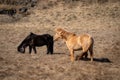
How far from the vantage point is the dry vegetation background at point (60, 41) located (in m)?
13.5

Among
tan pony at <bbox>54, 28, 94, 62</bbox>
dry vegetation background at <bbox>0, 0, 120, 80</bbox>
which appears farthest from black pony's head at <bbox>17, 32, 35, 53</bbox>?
tan pony at <bbox>54, 28, 94, 62</bbox>

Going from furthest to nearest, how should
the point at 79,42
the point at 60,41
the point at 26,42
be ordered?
the point at 60,41
the point at 26,42
the point at 79,42

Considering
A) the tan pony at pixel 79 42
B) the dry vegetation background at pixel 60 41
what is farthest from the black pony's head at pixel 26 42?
the tan pony at pixel 79 42

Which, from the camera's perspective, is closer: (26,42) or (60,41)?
(26,42)

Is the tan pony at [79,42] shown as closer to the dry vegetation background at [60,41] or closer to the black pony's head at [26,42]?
the dry vegetation background at [60,41]

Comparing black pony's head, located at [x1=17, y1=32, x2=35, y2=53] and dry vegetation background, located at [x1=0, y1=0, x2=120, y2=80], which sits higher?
black pony's head, located at [x1=17, y1=32, x2=35, y2=53]

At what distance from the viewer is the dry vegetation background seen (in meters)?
13.5

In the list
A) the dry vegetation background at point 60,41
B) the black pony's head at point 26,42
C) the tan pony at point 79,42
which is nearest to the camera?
the dry vegetation background at point 60,41

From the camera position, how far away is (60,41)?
2217 centimetres

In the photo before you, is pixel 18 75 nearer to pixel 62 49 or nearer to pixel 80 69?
pixel 80 69

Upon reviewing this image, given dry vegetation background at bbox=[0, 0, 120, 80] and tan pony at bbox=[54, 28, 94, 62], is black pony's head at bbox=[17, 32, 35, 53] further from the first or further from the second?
tan pony at bbox=[54, 28, 94, 62]

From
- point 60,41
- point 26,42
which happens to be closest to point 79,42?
point 26,42

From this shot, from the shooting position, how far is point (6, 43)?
2081cm

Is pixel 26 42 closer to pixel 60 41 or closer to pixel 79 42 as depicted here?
pixel 79 42
